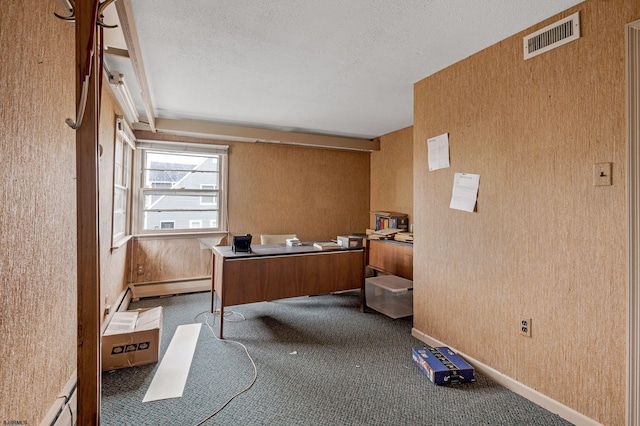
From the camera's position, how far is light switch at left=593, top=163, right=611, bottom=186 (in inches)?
62.4

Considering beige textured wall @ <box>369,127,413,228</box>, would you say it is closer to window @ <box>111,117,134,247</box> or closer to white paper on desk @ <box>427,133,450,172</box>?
white paper on desk @ <box>427,133,450,172</box>

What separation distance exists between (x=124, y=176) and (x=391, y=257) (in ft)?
11.9

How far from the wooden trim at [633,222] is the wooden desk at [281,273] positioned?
2.27 m

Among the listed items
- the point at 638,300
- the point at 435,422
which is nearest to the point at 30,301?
the point at 435,422

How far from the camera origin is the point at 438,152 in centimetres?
260

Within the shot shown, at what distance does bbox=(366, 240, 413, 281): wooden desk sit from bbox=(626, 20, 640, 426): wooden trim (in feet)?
7.19

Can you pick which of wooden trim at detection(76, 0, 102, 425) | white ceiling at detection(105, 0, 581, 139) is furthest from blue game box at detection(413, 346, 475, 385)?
white ceiling at detection(105, 0, 581, 139)

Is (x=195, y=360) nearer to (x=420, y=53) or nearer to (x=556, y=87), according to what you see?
(x=420, y=53)

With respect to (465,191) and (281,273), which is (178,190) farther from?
(465,191)

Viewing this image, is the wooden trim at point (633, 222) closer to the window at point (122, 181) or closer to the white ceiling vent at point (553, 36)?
the white ceiling vent at point (553, 36)

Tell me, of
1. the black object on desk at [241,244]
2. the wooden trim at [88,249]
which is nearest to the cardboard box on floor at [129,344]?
the black object on desk at [241,244]

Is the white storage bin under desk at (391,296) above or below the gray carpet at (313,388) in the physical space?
above

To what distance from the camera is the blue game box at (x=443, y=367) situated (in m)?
2.08

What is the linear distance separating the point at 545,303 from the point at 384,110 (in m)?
2.66
